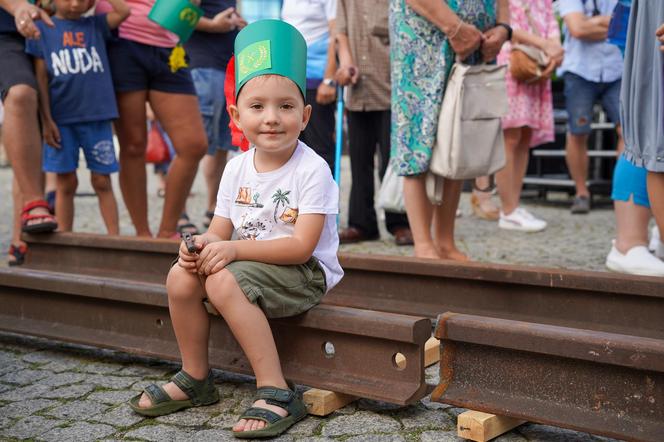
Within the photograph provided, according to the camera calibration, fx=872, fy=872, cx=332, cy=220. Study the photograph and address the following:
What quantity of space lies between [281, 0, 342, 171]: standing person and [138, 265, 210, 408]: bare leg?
2.91 metres

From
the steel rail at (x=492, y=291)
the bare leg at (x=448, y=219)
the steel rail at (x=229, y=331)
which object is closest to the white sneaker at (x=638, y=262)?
the bare leg at (x=448, y=219)

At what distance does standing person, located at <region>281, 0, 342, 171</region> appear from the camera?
573 cm

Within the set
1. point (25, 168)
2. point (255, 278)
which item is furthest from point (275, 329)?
point (25, 168)

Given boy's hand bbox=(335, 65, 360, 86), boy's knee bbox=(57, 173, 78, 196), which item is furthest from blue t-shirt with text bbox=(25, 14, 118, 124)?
boy's hand bbox=(335, 65, 360, 86)

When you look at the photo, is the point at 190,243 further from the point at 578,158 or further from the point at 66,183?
the point at 578,158

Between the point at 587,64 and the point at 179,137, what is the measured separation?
3.61 m

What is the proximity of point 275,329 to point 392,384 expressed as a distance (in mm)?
510

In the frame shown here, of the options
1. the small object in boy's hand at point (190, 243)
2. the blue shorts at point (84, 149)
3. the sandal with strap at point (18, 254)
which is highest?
the blue shorts at point (84, 149)

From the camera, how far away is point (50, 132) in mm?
5012

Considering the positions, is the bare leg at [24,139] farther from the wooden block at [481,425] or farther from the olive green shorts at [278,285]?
the wooden block at [481,425]

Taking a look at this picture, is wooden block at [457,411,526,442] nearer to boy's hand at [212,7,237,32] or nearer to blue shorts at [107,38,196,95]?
blue shorts at [107,38,196,95]

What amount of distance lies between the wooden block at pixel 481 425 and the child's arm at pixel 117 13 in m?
3.43

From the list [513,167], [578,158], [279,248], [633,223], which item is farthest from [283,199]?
[578,158]

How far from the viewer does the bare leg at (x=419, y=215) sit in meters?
4.49
